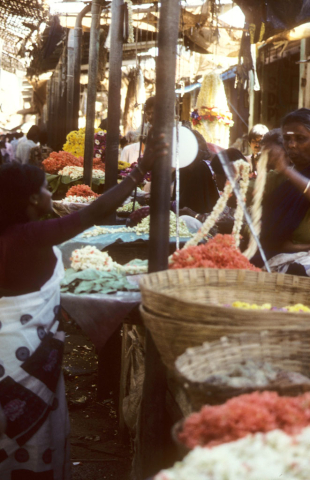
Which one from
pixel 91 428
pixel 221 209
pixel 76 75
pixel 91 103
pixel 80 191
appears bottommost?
pixel 91 428

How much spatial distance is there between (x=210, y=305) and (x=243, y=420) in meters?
A: 0.45

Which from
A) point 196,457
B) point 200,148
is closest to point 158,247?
point 196,457

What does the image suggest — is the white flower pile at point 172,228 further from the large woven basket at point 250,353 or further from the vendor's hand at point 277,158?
the large woven basket at point 250,353

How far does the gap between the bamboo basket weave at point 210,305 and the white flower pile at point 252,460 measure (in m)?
0.43

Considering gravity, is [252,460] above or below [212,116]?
below

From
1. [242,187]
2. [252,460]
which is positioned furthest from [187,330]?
[242,187]

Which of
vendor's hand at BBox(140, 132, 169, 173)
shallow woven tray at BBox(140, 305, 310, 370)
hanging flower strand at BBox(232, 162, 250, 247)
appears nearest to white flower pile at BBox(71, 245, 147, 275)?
hanging flower strand at BBox(232, 162, 250, 247)

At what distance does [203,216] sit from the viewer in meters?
5.39

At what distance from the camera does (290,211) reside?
3.70 meters

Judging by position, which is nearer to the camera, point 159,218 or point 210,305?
point 210,305

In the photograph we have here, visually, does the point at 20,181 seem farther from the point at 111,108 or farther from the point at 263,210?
the point at 111,108

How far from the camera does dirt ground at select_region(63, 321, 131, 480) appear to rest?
3717mm

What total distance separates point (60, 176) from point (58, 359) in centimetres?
646

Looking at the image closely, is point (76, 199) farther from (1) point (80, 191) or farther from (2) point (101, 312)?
(2) point (101, 312)
